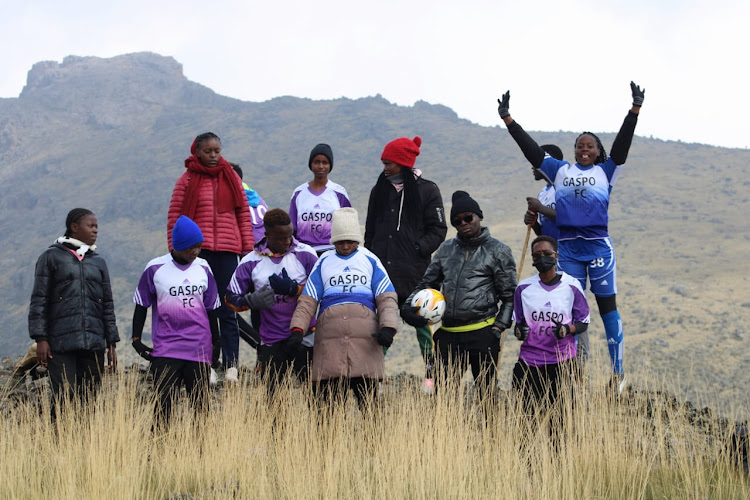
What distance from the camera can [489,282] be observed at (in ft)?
22.9

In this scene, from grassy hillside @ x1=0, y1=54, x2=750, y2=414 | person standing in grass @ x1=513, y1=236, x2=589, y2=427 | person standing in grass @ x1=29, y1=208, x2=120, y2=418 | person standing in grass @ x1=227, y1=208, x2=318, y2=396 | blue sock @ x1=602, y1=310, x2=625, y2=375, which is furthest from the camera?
grassy hillside @ x1=0, y1=54, x2=750, y2=414

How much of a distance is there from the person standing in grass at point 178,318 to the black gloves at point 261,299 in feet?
1.44

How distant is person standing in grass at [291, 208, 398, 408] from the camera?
6.60 metres

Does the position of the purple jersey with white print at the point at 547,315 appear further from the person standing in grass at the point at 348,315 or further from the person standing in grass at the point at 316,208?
the person standing in grass at the point at 316,208

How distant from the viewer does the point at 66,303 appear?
22.7 ft

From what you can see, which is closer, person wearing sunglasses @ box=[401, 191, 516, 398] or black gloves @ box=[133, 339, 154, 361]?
black gloves @ box=[133, 339, 154, 361]

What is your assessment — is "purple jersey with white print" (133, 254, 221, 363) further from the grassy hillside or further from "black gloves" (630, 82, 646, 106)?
the grassy hillside

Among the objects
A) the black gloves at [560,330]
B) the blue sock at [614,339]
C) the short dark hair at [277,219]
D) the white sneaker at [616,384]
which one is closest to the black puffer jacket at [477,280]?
the black gloves at [560,330]

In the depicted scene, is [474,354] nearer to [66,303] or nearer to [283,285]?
[283,285]

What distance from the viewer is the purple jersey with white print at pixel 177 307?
22.5 feet

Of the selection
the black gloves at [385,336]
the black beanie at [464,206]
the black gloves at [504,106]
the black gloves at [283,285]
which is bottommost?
the black gloves at [385,336]

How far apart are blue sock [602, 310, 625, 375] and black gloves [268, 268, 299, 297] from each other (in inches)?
114

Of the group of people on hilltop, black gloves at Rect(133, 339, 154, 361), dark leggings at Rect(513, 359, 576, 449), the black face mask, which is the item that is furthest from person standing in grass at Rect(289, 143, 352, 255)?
dark leggings at Rect(513, 359, 576, 449)

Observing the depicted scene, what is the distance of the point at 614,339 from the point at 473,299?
180 centimetres
